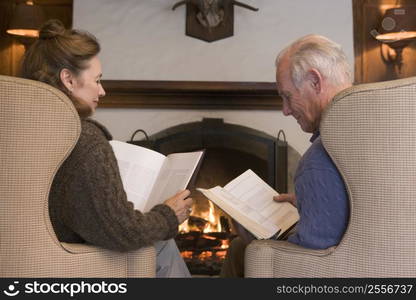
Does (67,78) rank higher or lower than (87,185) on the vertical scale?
higher

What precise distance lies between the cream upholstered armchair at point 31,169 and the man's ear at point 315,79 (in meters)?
0.61

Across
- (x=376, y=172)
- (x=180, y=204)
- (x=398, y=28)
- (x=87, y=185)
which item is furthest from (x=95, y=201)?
(x=398, y=28)

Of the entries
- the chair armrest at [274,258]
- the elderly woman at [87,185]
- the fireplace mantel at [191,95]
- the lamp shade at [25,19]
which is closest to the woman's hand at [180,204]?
the elderly woman at [87,185]

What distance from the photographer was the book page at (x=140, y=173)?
1.64m

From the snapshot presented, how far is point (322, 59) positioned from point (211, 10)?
1721 mm

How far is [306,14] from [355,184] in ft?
6.78

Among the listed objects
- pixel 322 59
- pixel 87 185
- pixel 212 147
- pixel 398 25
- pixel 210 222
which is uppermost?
pixel 398 25

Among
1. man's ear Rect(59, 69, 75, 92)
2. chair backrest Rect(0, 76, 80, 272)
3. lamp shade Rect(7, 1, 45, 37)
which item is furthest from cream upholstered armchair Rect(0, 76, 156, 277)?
lamp shade Rect(7, 1, 45, 37)

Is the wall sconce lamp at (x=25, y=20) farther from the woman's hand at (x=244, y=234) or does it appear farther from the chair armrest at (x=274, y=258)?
the chair armrest at (x=274, y=258)

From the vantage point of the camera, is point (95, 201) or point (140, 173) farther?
point (140, 173)

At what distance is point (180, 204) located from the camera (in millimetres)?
1543

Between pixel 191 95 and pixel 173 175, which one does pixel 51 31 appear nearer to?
pixel 173 175

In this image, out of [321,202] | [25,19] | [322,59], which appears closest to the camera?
[321,202]

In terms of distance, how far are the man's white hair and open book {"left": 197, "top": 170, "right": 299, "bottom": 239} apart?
1.15 ft
